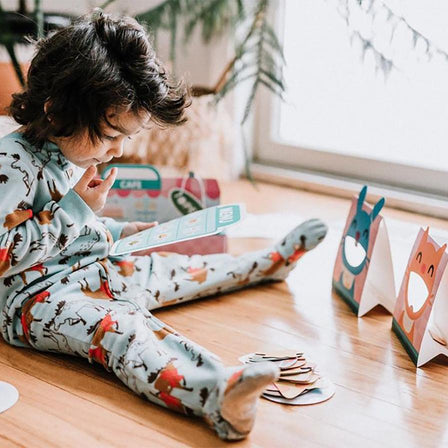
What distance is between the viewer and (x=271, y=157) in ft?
7.49

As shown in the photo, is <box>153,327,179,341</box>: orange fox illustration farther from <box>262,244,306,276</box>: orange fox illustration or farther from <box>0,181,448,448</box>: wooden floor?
<box>262,244,306,276</box>: orange fox illustration

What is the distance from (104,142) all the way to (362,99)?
3.69 ft

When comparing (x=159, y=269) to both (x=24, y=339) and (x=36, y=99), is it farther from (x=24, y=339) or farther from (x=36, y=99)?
(x=36, y=99)

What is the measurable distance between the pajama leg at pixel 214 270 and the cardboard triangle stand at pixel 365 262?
6cm

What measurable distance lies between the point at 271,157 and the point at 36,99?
1.25 meters

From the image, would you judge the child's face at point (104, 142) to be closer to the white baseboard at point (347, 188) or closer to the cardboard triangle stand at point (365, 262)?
the cardboard triangle stand at point (365, 262)

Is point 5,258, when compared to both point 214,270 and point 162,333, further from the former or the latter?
point 214,270

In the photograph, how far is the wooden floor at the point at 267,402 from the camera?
96 centimetres

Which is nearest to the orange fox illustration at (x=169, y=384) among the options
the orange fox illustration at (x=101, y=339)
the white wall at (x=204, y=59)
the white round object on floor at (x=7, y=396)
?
the orange fox illustration at (x=101, y=339)

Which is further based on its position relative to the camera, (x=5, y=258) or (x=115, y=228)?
(x=115, y=228)

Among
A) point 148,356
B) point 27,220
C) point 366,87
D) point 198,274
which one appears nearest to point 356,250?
point 198,274

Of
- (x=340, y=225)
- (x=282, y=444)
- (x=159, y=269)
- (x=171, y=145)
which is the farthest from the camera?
(x=171, y=145)

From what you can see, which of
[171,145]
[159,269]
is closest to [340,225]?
[171,145]

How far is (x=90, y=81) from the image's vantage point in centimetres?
106
